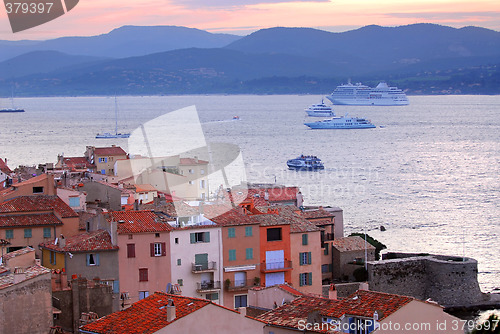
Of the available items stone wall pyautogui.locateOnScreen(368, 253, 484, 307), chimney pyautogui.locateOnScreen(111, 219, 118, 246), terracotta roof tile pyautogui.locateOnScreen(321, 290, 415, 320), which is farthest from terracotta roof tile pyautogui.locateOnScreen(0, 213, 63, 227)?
terracotta roof tile pyautogui.locateOnScreen(321, 290, 415, 320)

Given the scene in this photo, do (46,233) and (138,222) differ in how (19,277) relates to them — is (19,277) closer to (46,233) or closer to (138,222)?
(138,222)

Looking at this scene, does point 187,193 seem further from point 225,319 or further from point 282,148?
point 282,148

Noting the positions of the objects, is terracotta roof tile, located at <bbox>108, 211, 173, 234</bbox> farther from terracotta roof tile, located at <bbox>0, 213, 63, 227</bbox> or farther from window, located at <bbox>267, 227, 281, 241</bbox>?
window, located at <bbox>267, 227, 281, 241</bbox>

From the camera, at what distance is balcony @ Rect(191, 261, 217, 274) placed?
2222cm

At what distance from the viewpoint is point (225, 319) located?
43.9 feet

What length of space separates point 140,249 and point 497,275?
59.0 feet

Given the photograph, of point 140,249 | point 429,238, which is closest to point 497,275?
point 429,238

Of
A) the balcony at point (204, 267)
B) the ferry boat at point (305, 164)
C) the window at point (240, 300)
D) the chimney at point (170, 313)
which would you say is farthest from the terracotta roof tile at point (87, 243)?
the ferry boat at point (305, 164)

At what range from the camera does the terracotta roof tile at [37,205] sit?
24062 millimetres

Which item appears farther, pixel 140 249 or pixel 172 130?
pixel 172 130

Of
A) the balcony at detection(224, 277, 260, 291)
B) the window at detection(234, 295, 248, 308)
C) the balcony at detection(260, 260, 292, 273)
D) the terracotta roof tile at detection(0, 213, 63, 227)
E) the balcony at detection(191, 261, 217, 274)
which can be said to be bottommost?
the window at detection(234, 295, 248, 308)

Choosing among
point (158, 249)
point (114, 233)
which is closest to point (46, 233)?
point (114, 233)

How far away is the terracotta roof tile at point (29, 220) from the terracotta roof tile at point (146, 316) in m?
9.71

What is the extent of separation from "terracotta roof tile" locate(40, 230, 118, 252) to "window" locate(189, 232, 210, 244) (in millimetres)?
1930
